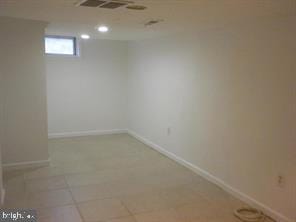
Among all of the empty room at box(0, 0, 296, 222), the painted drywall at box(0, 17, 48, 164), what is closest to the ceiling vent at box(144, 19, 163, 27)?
the empty room at box(0, 0, 296, 222)

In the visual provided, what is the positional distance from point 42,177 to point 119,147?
1.77m

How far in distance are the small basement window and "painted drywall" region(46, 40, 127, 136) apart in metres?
0.12

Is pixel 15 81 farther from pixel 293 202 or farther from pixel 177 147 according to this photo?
pixel 293 202

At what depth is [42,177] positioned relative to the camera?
13.4 feet

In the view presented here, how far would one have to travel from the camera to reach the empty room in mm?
2939

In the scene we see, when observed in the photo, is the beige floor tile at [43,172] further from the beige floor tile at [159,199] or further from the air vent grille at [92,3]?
the air vent grille at [92,3]

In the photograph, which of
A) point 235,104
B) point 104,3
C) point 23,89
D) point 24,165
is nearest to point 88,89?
point 23,89

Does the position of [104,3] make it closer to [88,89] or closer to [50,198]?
[50,198]

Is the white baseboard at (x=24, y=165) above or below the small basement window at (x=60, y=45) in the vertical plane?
below

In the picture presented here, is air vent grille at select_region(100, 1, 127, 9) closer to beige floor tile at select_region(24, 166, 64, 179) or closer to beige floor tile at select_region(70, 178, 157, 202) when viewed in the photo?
beige floor tile at select_region(70, 178, 157, 202)

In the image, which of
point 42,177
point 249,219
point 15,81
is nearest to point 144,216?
point 249,219

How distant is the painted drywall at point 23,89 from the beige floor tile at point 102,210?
153cm

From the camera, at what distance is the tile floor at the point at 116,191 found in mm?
3113

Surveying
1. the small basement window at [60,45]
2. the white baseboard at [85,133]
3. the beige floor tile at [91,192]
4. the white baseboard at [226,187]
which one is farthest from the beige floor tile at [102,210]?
the small basement window at [60,45]
